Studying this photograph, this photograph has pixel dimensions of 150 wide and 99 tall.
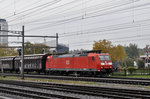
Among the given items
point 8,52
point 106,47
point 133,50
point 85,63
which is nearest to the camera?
point 85,63

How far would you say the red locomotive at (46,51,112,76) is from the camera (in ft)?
107

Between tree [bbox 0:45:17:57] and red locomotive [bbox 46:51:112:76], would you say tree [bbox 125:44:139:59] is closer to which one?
tree [bbox 0:45:17:57]

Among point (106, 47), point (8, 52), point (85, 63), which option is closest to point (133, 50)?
point (8, 52)

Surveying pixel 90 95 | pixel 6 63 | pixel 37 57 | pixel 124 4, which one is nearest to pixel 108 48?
pixel 37 57

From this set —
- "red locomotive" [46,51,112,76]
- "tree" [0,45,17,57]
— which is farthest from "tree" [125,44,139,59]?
"red locomotive" [46,51,112,76]

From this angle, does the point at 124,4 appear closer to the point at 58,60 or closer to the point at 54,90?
the point at 54,90

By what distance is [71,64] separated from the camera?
36781 millimetres

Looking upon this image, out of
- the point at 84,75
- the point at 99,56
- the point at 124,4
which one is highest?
the point at 124,4

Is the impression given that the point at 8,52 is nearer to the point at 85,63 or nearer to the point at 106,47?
the point at 106,47

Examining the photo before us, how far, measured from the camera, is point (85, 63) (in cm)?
3400

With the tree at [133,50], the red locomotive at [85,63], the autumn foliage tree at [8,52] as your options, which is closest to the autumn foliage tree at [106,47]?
the red locomotive at [85,63]

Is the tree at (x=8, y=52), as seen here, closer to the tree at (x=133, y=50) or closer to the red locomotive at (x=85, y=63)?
the red locomotive at (x=85, y=63)

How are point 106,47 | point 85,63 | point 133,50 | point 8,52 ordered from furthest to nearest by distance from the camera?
point 133,50 < point 8,52 < point 106,47 < point 85,63

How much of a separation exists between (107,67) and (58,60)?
9.70 m
